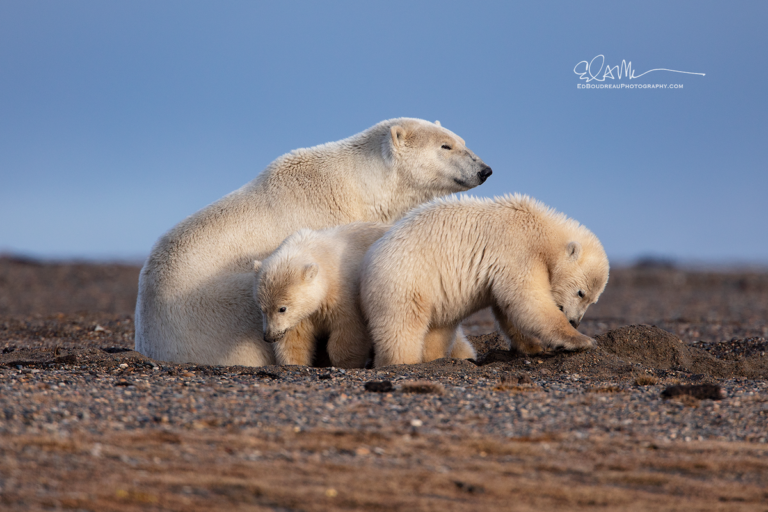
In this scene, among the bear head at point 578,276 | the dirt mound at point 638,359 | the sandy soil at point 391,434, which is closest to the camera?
the sandy soil at point 391,434

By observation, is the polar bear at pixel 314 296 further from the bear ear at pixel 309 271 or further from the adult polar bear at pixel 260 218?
the adult polar bear at pixel 260 218

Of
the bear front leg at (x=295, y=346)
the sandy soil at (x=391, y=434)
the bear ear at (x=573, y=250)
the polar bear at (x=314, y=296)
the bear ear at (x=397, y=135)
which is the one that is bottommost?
the sandy soil at (x=391, y=434)

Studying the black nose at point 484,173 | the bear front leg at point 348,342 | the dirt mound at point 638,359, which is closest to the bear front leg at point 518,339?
the dirt mound at point 638,359

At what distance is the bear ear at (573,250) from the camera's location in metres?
7.66

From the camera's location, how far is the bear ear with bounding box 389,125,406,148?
353 inches

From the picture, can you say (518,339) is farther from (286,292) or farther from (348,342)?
(286,292)

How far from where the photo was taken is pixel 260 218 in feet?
28.2

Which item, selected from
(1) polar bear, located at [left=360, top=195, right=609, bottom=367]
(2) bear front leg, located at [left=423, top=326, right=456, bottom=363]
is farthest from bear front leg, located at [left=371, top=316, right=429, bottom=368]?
(2) bear front leg, located at [left=423, top=326, right=456, bottom=363]

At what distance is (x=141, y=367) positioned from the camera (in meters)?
7.24

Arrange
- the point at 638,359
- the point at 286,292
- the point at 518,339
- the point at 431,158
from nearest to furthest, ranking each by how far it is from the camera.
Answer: the point at 286,292 → the point at 518,339 → the point at 638,359 → the point at 431,158

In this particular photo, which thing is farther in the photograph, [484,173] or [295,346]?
[484,173]

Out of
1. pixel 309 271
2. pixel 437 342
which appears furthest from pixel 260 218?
pixel 437 342

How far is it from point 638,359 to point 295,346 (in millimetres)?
3792

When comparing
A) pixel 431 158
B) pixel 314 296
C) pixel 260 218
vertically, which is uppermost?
pixel 431 158
